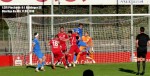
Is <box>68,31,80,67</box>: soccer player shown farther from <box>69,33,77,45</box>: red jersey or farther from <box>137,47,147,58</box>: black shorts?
<box>137,47,147,58</box>: black shorts

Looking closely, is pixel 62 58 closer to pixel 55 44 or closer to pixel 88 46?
pixel 55 44

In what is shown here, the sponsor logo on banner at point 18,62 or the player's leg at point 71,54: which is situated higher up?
the player's leg at point 71,54

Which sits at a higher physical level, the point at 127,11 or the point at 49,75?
the point at 127,11

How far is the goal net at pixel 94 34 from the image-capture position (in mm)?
23250

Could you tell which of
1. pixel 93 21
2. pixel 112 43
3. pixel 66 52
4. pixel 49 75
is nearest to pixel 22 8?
pixel 93 21

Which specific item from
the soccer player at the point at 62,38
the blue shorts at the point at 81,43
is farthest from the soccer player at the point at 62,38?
the blue shorts at the point at 81,43

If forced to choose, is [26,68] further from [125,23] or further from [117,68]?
[125,23]

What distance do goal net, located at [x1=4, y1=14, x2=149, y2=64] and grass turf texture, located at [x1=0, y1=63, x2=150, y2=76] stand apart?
4.89 feet

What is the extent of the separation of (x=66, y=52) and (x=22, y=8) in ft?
35.2

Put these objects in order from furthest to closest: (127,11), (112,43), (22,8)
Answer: (127,11), (22,8), (112,43)

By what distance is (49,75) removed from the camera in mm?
18875

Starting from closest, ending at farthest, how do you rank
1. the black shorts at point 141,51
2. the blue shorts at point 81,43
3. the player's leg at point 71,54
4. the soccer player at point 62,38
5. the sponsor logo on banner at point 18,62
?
the black shorts at point 141,51 < the soccer player at point 62,38 < the player's leg at point 71,54 < the blue shorts at point 81,43 < the sponsor logo on banner at point 18,62

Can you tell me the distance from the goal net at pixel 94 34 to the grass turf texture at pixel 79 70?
149 cm

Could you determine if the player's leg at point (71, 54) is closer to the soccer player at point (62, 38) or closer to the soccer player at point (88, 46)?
the soccer player at point (62, 38)
